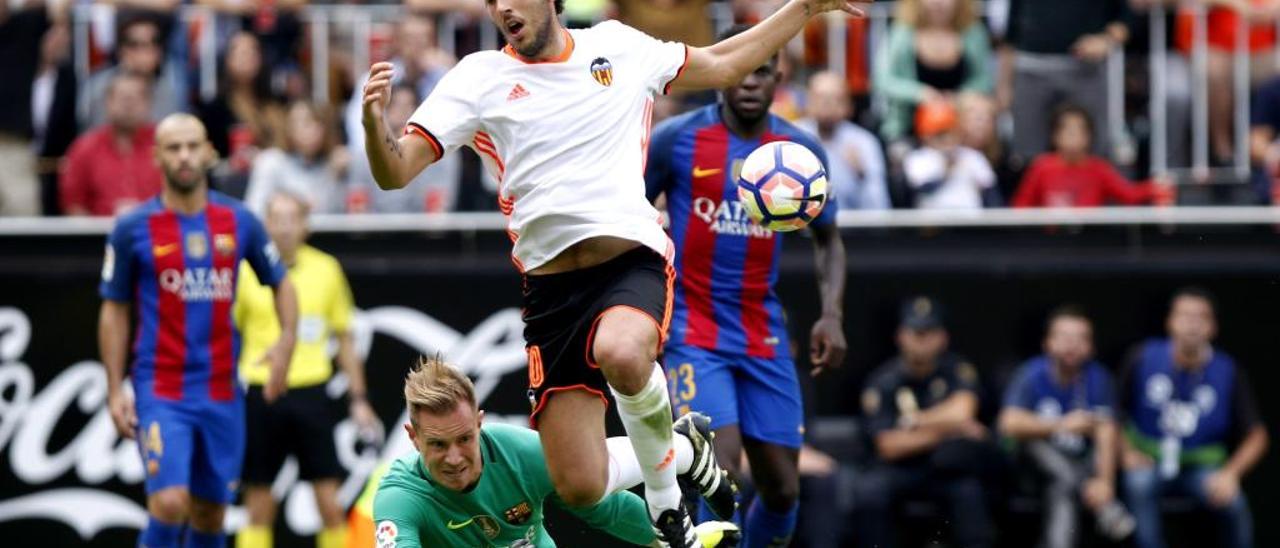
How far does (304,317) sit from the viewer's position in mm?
13914

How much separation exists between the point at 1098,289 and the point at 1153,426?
1.04 metres

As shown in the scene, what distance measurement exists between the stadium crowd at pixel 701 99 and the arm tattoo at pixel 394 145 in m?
6.79

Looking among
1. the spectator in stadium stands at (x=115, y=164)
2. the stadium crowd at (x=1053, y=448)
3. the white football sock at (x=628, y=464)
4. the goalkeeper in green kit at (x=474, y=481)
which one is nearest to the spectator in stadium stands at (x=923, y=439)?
the stadium crowd at (x=1053, y=448)

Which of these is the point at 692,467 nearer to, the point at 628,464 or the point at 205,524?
the point at 628,464

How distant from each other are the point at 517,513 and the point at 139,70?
7473mm

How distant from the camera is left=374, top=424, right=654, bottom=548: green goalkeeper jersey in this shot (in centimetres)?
859

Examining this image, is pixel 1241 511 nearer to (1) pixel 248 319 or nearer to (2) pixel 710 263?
(2) pixel 710 263

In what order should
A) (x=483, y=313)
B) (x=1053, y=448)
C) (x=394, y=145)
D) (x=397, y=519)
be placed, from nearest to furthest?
(x=394, y=145) → (x=397, y=519) → (x=1053, y=448) → (x=483, y=313)

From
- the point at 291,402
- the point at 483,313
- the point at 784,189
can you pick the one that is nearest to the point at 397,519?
the point at 784,189

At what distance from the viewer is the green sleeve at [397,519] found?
8336 millimetres

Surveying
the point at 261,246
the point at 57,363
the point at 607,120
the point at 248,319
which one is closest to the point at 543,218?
the point at 607,120

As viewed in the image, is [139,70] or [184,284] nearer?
[184,284]

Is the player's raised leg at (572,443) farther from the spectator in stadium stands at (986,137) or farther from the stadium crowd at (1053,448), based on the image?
the spectator in stadium stands at (986,137)

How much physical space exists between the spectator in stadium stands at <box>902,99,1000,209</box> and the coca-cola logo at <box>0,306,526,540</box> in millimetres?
3010
